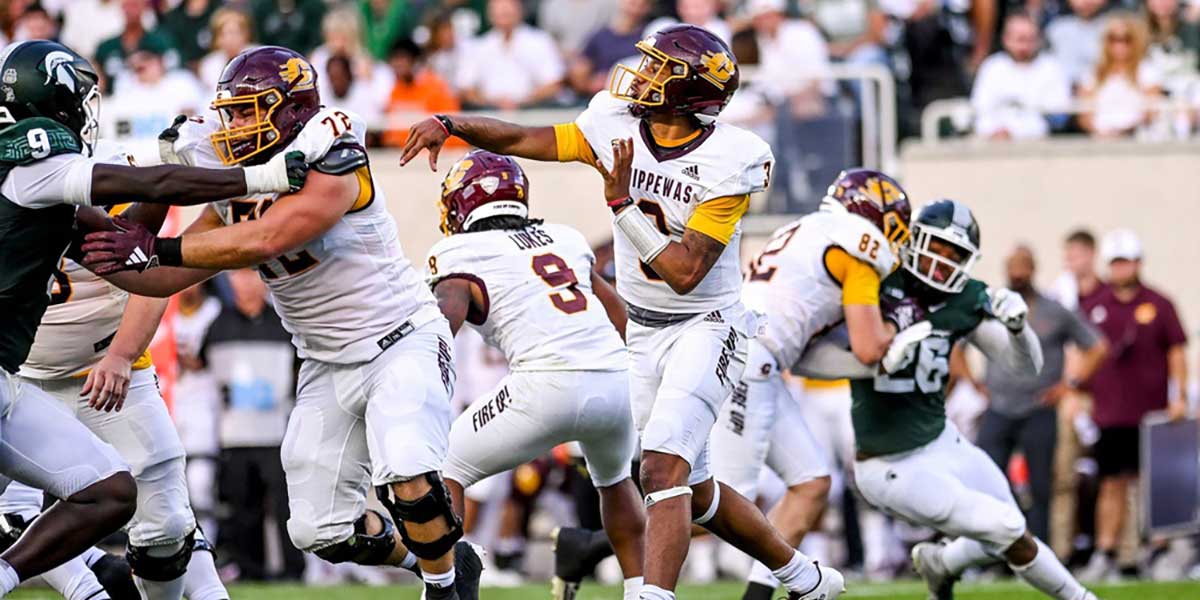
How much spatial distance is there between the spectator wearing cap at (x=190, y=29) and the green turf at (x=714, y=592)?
5.35 m

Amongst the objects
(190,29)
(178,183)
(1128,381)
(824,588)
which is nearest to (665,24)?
(190,29)

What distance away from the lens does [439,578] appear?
6.20m

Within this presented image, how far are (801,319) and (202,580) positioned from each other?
2.74 metres

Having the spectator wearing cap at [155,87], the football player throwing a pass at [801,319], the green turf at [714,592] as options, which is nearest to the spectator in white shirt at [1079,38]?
the green turf at [714,592]

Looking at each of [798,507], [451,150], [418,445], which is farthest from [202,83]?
[418,445]

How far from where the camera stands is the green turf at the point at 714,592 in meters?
9.05

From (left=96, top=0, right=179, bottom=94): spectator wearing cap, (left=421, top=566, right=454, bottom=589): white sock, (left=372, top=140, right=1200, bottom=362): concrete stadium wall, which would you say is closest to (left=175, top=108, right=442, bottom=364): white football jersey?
(left=421, top=566, right=454, bottom=589): white sock

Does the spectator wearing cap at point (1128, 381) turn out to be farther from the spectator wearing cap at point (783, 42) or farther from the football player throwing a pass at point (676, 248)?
the football player throwing a pass at point (676, 248)

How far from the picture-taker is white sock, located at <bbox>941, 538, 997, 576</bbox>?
25.3 feet

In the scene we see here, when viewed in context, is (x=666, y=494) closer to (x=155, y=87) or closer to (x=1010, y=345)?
(x=1010, y=345)

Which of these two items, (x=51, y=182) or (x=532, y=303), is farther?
(x=532, y=303)

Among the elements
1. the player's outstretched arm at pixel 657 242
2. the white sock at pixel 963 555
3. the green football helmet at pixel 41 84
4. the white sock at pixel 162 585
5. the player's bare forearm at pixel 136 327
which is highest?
the green football helmet at pixel 41 84

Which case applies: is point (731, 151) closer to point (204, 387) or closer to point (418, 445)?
point (418, 445)

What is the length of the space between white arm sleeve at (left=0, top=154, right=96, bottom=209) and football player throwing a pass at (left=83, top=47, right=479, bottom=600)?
184 mm
